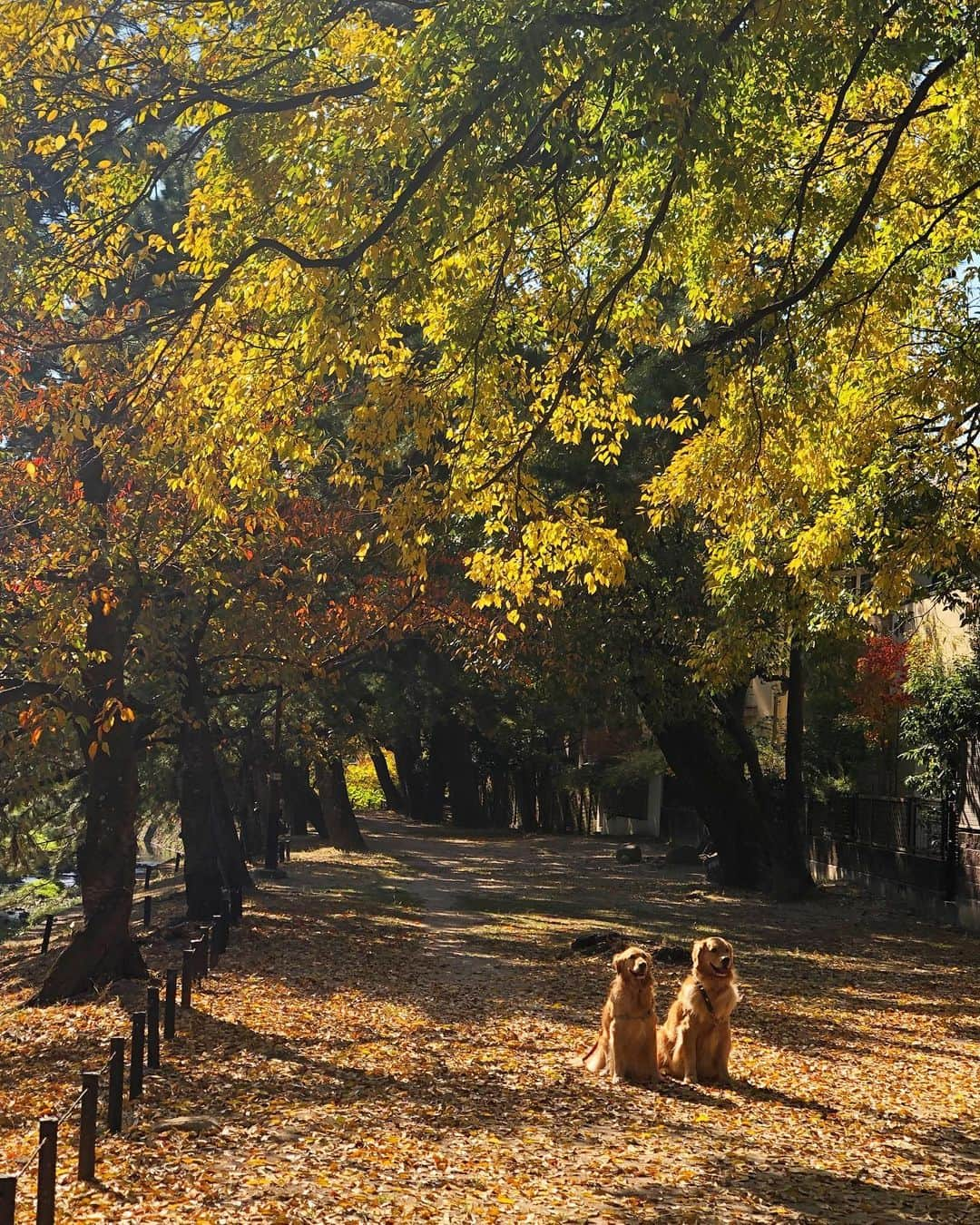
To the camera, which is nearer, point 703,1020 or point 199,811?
point 703,1020

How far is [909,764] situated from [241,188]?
25673mm

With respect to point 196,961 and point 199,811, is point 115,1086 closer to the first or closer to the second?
point 196,961

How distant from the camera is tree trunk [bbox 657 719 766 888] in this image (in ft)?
88.2

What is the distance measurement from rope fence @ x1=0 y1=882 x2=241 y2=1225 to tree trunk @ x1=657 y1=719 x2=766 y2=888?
11769 millimetres

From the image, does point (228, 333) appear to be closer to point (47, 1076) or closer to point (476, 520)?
point (47, 1076)

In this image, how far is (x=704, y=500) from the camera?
543 inches

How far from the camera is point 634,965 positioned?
392 inches

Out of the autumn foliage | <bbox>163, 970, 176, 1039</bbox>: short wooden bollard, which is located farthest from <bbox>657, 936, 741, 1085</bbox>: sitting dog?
the autumn foliage

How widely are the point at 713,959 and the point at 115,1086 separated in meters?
4.14

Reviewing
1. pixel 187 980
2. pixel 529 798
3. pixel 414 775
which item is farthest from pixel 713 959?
pixel 414 775

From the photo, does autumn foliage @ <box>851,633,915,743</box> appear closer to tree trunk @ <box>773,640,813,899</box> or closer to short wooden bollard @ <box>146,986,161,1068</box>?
tree trunk @ <box>773,640,813,899</box>

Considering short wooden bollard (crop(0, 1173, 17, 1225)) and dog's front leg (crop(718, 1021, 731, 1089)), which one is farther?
dog's front leg (crop(718, 1021, 731, 1089))

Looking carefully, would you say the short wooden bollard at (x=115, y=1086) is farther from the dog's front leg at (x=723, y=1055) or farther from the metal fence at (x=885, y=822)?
the metal fence at (x=885, y=822)

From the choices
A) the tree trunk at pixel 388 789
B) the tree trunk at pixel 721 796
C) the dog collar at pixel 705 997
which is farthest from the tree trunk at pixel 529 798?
the dog collar at pixel 705 997
